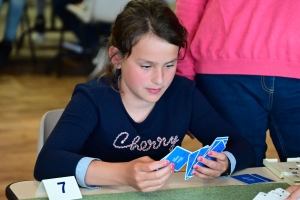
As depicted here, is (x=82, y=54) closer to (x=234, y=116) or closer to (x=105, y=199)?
(x=234, y=116)

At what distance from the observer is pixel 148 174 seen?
1379 millimetres

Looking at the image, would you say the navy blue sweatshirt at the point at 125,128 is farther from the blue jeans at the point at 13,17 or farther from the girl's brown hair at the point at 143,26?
the blue jeans at the point at 13,17

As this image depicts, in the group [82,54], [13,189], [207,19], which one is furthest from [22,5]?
[13,189]

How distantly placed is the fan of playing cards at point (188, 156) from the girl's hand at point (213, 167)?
12 millimetres

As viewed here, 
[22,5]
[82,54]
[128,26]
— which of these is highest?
[128,26]

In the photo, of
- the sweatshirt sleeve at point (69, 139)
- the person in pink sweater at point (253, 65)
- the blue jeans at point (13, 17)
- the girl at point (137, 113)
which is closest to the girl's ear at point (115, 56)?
the girl at point (137, 113)

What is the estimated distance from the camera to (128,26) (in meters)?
1.70

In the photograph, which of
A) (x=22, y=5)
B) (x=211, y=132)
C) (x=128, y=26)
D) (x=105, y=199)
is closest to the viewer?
(x=105, y=199)

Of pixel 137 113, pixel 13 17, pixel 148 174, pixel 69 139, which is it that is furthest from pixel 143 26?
pixel 13 17

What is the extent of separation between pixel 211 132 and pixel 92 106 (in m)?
0.40

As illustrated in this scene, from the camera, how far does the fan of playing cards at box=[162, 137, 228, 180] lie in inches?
54.0

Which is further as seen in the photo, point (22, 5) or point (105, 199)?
point (22, 5)

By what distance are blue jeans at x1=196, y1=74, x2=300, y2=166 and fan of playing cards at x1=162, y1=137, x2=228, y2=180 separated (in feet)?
1.00

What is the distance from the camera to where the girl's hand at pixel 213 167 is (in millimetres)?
1506
